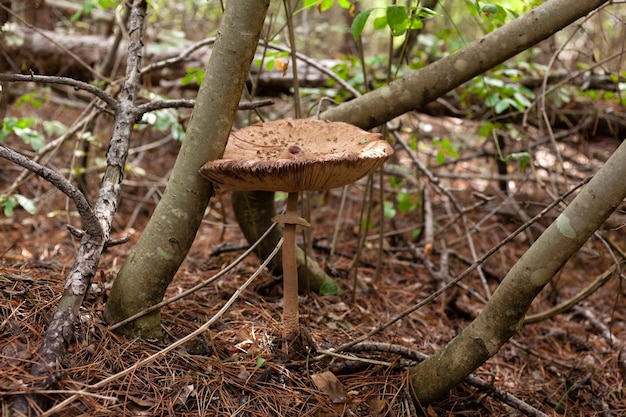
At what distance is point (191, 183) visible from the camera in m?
2.24

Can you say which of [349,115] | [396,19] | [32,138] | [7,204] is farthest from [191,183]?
[32,138]

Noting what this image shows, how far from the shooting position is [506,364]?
10.4ft

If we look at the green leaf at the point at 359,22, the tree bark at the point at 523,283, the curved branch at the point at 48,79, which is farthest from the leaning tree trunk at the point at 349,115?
the tree bark at the point at 523,283

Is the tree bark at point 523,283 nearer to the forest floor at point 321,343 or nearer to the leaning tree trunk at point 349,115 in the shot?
the forest floor at point 321,343

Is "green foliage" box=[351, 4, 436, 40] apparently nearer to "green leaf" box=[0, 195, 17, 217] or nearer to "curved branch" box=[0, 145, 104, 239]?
"curved branch" box=[0, 145, 104, 239]

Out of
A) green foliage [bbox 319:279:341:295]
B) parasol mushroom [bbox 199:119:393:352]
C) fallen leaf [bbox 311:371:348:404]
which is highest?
parasol mushroom [bbox 199:119:393:352]

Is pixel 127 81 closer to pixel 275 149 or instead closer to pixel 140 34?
pixel 140 34

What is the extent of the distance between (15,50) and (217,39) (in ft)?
14.5

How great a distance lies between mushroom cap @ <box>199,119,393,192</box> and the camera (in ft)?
6.42

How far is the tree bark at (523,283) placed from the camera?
5.96ft

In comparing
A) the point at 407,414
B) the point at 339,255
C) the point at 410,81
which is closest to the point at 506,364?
the point at 407,414

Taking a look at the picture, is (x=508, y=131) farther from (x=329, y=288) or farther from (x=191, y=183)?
(x=191, y=183)

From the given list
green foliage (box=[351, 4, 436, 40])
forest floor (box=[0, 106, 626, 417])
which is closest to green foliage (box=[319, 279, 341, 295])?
forest floor (box=[0, 106, 626, 417])

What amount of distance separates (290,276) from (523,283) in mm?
1066
